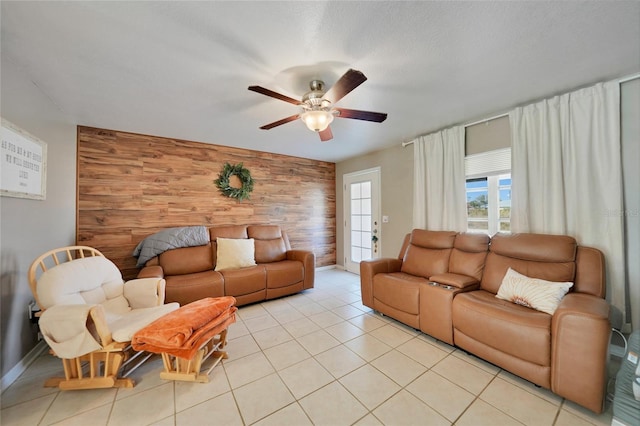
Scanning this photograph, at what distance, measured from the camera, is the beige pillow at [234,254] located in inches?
130

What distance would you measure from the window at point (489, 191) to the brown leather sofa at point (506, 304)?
46cm

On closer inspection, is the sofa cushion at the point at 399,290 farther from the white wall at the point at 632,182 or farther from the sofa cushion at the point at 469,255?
the white wall at the point at 632,182

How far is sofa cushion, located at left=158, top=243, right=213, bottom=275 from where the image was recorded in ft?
9.93

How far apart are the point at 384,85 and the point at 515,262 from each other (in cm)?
209

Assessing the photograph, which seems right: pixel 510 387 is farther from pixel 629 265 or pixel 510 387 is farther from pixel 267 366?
pixel 267 366

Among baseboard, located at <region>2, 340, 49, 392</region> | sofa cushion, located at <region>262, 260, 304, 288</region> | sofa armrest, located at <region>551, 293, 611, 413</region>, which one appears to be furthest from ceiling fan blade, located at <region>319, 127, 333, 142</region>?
baseboard, located at <region>2, 340, 49, 392</region>

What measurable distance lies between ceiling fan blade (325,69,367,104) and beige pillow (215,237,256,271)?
8.18 feet

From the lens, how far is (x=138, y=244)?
3.20m

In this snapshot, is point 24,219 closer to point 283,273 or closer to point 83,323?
point 83,323

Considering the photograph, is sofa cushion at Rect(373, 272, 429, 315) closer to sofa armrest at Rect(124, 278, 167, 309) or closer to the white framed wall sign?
sofa armrest at Rect(124, 278, 167, 309)

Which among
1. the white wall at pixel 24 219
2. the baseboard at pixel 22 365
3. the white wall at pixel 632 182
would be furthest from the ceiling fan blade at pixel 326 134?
the baseboard at pixel 22 365

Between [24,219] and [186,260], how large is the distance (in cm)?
153

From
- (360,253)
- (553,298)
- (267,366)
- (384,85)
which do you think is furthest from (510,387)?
(360,253)

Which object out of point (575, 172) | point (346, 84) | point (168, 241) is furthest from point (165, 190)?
point (575, 172)
